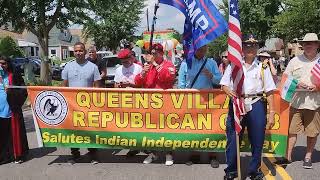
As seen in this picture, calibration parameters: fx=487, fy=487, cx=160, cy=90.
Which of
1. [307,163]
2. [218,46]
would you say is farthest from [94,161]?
[218,46]

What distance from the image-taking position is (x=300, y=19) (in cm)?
2478

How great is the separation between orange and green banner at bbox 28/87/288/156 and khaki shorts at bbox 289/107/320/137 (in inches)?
6.6

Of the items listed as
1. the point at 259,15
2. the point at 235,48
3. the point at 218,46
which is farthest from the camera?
the point at 218,46

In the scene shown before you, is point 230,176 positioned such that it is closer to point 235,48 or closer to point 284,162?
point 284,162

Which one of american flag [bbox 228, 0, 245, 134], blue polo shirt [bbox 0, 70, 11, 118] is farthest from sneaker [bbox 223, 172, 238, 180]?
blue polo shirt [bbox 0, 70, 11, 118]

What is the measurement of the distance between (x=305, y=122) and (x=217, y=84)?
4.65 feet

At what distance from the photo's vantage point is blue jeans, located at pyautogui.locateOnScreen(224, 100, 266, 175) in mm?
6227

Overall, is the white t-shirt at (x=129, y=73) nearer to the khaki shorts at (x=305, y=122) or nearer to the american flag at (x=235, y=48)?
the american flag at (x=235, y=48)

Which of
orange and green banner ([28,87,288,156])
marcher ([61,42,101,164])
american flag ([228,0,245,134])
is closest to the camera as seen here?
american flag ([228,0,245,134])

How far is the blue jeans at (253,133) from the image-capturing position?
6.23 metres

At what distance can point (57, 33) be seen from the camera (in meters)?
82.6

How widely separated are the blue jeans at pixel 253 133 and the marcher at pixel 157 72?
1208 mm

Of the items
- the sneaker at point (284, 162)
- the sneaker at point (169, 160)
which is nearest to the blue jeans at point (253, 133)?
the sneaker at point (284, 162)

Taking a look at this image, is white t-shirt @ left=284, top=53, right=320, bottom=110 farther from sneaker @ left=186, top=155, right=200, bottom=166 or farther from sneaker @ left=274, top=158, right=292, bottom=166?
sneaker @ left=186, top=155, right=200, bottom=166
